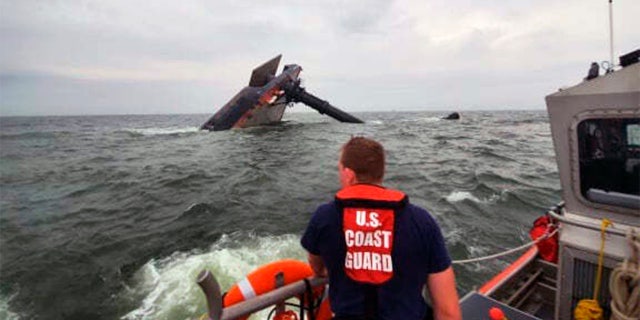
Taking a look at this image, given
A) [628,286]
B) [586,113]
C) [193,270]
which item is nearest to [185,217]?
[193,270]

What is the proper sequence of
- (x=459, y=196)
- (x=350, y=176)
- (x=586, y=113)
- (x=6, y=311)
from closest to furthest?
1. (x=350, y=176)
2. (x=586, y=113)
3. (x=6, y=311)
4. (x=459, y=196)

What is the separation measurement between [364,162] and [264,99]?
106 ft

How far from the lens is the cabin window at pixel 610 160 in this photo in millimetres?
3027

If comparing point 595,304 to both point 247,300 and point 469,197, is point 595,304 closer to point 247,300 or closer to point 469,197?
point 247,300

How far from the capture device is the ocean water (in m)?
6.25

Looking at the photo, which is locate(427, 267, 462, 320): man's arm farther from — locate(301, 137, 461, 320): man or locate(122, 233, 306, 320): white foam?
locate(122, 233, 306, 320): white foam

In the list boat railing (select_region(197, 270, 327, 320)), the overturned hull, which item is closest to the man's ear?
boat railing (select_region(197, 270, 327, 320))

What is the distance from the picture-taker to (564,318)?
3.60 meters

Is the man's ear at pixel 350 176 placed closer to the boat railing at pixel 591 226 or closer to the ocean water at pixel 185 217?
the boat railing at pixel 591 226

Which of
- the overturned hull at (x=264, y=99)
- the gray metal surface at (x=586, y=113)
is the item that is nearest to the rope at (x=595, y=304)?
the gray metal surface at (x=586, y=113)

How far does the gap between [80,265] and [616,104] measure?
8.61 m

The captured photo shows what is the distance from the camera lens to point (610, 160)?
3184 mm

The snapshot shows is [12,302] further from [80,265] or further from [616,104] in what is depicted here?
[616,104]

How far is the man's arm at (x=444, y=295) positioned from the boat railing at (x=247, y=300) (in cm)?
85
